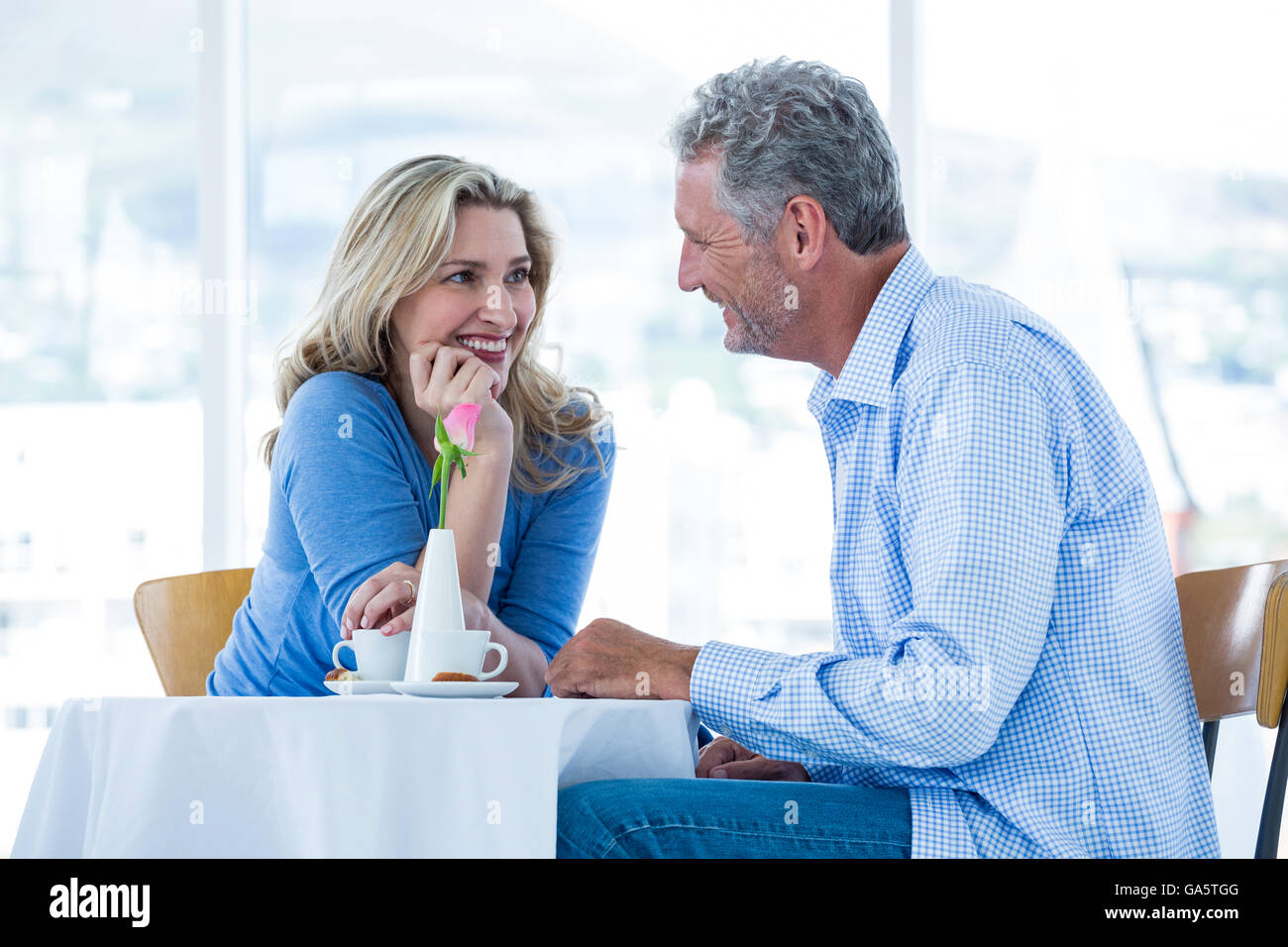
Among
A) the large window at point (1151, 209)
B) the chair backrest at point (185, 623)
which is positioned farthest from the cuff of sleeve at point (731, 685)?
the large window at point (1151, 209)

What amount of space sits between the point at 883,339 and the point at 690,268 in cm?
35

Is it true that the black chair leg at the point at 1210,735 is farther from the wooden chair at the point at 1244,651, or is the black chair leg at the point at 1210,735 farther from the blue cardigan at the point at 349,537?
the blue cardigan at the point at 349,537

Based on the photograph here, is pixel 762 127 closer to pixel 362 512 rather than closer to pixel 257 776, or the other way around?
pixel 362 512

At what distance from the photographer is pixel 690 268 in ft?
5.25

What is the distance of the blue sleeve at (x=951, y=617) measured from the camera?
1.07 meters

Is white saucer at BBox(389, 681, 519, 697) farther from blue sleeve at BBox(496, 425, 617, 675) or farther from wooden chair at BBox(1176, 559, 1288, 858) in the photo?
wooden chair at BBox(1176, 559, 1288, 858)

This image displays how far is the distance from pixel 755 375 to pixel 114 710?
2659 millimetres

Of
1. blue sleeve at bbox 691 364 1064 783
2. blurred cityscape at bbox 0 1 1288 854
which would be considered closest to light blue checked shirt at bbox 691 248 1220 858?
blue sleeve at bbox 691 364 1064 783

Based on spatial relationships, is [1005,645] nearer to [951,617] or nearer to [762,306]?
[951,617]

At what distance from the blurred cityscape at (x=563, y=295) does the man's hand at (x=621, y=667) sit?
228cm

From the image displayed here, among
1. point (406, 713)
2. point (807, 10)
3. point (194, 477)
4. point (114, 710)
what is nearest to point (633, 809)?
point (406, 713)

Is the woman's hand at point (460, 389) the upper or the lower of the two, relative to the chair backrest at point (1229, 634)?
upper

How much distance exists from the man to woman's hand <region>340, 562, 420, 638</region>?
0.23 meters

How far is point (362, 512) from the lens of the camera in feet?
5.54
